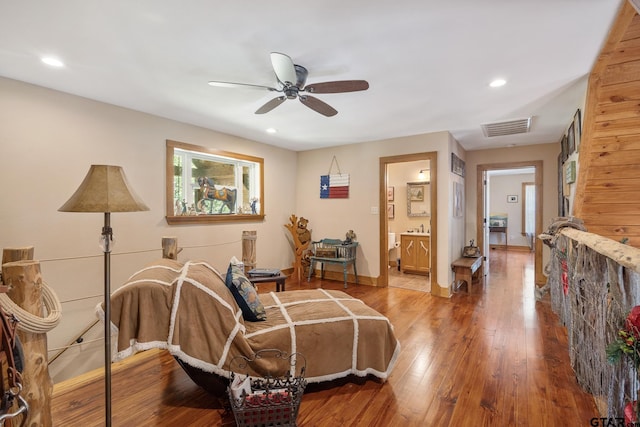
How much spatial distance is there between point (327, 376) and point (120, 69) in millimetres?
2901

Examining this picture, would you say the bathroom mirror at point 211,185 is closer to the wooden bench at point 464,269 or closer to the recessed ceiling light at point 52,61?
the recessed ceiling light at point 52,61

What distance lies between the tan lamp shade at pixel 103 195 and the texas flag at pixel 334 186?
3978 millimetres

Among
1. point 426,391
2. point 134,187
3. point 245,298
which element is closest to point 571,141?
point 426,391

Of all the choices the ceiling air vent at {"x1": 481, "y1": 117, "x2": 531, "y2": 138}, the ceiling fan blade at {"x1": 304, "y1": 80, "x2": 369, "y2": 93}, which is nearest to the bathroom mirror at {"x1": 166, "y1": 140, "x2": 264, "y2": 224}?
the ceiling fan blade at {"x1": 304, "y1": 80, "x2": 369, "y2": 93}

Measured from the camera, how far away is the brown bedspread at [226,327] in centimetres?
171

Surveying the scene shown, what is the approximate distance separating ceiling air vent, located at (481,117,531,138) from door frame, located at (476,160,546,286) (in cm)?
123

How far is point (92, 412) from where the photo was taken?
1.91 m

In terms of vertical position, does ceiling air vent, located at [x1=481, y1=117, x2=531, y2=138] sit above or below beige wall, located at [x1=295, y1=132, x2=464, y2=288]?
above

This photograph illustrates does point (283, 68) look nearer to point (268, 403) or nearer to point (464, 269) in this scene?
point (268, 403)

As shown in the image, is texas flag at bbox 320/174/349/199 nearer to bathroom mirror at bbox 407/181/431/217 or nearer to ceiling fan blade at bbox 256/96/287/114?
bathroom mirror at bbox 407/181/431/217

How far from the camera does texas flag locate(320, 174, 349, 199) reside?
5.35 metres

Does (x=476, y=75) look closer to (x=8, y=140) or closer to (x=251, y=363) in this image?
(x=251, y=363)

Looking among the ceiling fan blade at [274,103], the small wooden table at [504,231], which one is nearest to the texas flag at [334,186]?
the ceiling fan blade at [274,103]

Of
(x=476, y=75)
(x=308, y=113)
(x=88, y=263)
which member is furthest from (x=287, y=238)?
(x=476, y=75)
